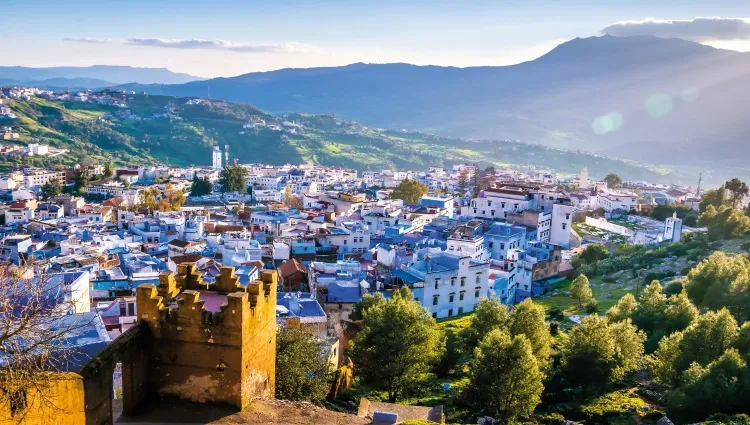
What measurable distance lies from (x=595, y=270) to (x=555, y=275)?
12.1 ft

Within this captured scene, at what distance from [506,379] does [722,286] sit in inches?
699

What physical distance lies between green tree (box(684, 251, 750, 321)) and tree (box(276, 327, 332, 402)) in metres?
23.2

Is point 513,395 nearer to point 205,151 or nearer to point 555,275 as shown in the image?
point 555,275

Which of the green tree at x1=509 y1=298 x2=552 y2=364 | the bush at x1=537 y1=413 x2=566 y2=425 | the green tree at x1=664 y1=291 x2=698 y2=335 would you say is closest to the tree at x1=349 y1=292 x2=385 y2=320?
the green tree at x1=509 y1=298 x2=552 y2=364

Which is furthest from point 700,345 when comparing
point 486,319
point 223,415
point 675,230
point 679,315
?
point 675,230

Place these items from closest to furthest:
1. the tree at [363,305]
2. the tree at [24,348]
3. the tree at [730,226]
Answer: the tree at [24,348], the tree at [363,305], the tree at [730,226]

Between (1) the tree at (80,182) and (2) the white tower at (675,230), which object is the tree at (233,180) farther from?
(2) the white tower at (675,230)

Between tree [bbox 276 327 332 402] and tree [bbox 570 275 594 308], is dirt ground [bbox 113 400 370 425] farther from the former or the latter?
tree [bbox 570 275 594 308]

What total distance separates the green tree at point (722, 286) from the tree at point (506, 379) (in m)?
15.3

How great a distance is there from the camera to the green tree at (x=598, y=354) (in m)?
25.5

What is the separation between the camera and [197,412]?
12.2 metres

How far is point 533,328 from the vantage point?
2716cm

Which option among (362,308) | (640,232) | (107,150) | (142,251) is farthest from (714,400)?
(107,150)

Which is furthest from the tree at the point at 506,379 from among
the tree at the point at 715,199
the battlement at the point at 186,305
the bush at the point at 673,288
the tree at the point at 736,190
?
the tree at the point at 715,199
